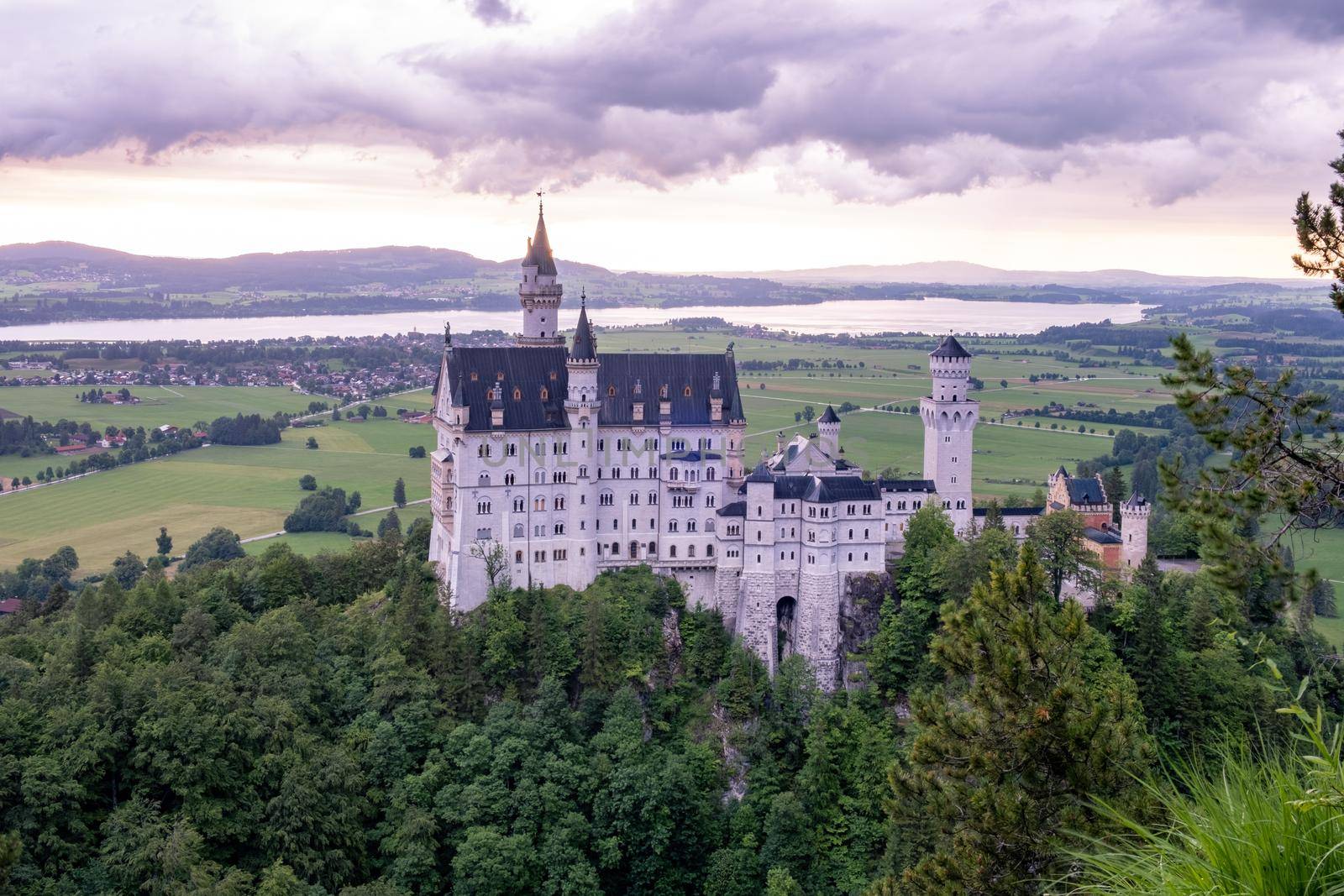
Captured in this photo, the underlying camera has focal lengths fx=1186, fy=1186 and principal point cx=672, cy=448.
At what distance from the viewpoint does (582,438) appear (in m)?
69.4

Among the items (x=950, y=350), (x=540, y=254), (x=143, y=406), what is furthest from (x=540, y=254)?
(x=143, y=406)

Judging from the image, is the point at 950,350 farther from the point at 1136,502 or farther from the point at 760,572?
the point at 760,572

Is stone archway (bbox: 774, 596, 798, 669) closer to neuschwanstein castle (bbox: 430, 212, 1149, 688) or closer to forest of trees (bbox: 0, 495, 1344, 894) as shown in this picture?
neuschwanstein castle (bbox: 430, 212, 1149, 688)

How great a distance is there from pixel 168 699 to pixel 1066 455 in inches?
4683

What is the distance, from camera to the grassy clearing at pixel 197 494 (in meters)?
114

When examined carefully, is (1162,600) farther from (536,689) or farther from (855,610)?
(536,689)

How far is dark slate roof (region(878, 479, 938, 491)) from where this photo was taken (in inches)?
2788

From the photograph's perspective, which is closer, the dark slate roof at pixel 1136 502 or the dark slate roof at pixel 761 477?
the dark slate roof at pixel 761 477

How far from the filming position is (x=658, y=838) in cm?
5828

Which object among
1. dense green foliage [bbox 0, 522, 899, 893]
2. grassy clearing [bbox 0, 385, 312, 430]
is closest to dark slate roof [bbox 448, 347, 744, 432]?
dense green foliage [bbox 0, 522, 899, 893]

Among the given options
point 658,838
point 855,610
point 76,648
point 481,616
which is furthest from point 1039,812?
point 76,648

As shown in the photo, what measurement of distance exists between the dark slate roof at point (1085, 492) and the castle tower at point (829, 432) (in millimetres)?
15481

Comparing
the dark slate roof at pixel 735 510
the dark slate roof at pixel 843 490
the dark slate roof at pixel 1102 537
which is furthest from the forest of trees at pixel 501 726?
the dark slate roof at pixel 1102 537

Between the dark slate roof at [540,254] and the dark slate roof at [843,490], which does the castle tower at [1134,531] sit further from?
the dark slate roof at [540,254]
